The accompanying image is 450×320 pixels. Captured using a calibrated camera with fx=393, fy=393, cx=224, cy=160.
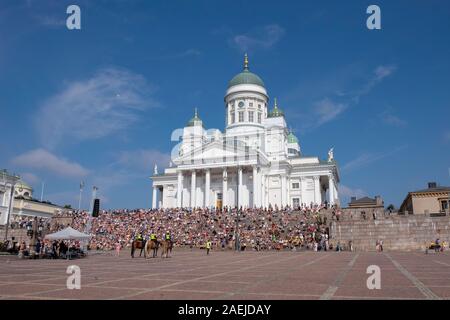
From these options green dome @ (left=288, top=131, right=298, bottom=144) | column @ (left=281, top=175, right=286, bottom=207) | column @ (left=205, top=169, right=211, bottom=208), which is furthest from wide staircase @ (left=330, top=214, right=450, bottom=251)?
green dome @ (left=288, top=131, right=298, bottom=144)

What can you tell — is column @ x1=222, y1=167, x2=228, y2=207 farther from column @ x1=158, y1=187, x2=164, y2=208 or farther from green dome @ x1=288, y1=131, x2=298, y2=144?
green dome @ x1=288, y1=131, x2=298, y2=144

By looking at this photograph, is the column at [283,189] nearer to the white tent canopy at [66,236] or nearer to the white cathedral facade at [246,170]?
the white cathedral facade at [246,170]

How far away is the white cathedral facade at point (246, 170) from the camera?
64.1 m

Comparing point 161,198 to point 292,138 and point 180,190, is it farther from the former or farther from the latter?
point 292,138

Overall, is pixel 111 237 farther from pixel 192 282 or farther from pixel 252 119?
pixel 252 119

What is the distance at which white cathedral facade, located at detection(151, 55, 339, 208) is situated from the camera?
6406cm

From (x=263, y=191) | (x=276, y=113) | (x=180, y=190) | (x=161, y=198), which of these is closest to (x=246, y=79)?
(x=276, y=113)

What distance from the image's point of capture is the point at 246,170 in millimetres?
64688

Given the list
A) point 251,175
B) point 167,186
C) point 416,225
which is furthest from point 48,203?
point 416,225

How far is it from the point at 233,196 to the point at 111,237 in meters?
27.2

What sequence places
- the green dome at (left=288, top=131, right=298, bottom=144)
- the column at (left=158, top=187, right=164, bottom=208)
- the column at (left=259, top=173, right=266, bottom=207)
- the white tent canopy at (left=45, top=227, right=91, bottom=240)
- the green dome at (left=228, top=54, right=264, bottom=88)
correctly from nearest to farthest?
the white tent canopy at (left=45, top=227, right=91, bottom=240) → the column at (left=259, top=173, right=266, bottom=207) → the column at (left=158, top=187, right=164, bottom=208) → the green dome at (left=228, top=54, right=264, bottom=88) → the green dome at (left=288, top=131, right=298, bottom=144)
